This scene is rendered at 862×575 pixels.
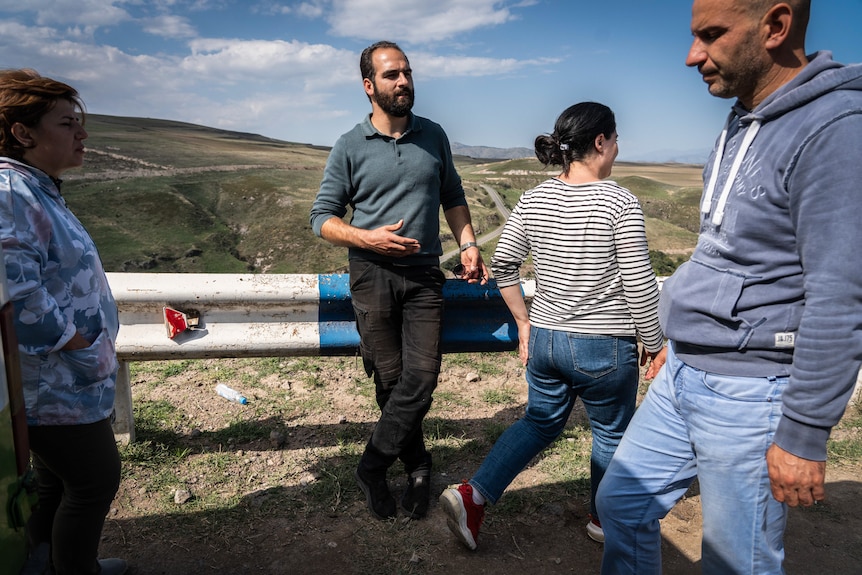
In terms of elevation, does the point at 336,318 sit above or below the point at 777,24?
below

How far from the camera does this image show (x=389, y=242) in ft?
9.62

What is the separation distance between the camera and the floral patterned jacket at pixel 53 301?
6.57 feet

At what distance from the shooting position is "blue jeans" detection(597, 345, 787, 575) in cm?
177

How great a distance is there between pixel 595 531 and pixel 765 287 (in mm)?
1846

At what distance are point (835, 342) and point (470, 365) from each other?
138 inches

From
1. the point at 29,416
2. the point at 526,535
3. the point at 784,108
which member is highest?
the point at 784,108

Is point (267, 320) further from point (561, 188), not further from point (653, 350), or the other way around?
point (653, 350)

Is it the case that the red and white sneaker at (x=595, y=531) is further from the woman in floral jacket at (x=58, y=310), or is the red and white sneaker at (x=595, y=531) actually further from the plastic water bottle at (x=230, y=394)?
the plastic water bottle at (x=230, y=394)

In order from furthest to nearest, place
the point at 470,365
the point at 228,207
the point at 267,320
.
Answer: the point at 228,207
the point at 470,365
the point at 267,320

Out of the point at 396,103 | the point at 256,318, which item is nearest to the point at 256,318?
the point at 256,318

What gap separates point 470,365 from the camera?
4.94 metres

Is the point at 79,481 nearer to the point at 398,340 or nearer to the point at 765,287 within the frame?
the point at 398,340

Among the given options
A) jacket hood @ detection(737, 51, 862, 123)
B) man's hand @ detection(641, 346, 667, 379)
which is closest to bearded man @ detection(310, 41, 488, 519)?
man's hand @ detection(641, 346, 667, 379)

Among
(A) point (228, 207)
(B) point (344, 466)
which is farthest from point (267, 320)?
(A) point (228, 207)
